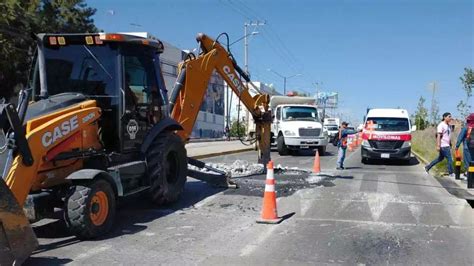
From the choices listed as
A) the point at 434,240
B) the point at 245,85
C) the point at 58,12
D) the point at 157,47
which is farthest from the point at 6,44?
the point at 434,240

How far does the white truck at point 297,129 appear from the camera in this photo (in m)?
25.2

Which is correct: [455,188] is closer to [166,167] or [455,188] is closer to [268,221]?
[268,221]

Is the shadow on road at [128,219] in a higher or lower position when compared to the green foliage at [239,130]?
lower

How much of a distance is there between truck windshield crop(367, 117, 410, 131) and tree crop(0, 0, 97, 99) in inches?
568

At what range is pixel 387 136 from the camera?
20547 millimetres

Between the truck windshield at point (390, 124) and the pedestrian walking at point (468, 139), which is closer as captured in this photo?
the pedestrian walking at point (468, 139)

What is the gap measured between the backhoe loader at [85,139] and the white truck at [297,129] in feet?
47.7

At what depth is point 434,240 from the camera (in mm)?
7445

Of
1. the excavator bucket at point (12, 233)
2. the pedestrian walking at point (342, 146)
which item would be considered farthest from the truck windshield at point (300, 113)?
the excavator bucket at point (12, 233)

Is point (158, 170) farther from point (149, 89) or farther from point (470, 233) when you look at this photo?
point (470, 233)

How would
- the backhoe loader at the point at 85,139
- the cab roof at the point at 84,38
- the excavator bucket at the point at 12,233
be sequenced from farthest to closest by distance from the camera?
the cab roof at the point at 84,38, the backhoe loader at the point at 85,139, the excavator bucket at the point at 12,233

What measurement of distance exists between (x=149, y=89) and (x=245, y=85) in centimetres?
513

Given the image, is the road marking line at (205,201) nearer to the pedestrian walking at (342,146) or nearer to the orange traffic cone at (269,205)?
the orange traffic cone at (269,205)

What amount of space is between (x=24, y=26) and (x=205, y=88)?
15.7m
